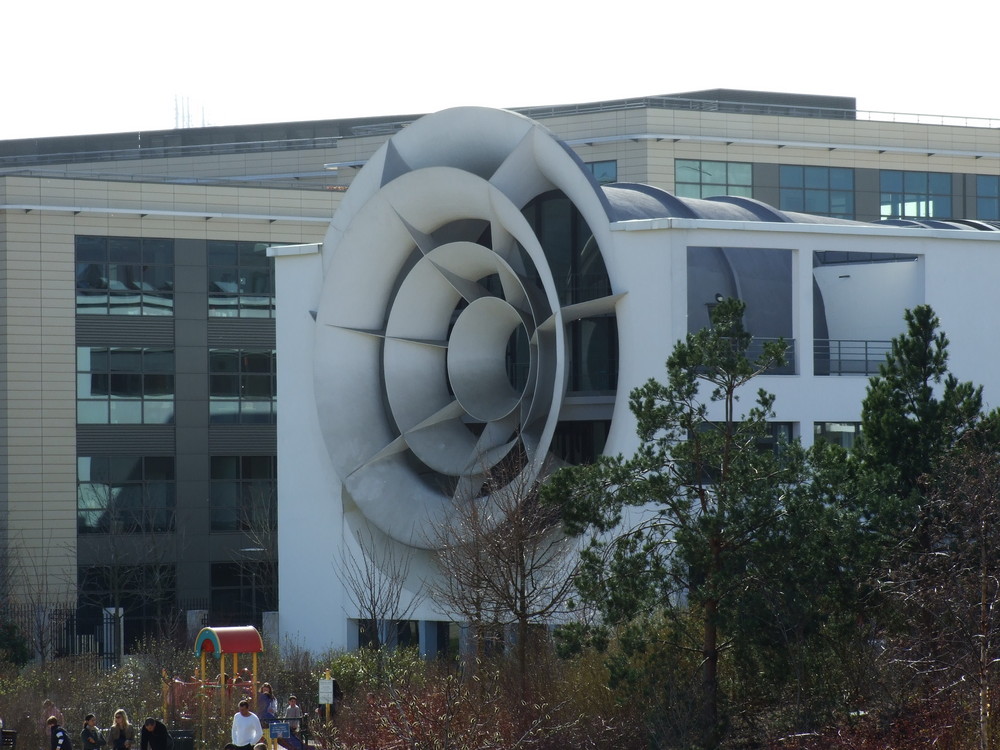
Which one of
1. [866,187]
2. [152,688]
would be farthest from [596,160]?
[152,688]

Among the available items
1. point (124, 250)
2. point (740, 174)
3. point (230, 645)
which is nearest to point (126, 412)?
point (124, 250)

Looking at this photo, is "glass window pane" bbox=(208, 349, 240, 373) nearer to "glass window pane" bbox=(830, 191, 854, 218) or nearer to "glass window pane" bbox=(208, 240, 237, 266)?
"glass window pane" bbox=(208, 240, 237, 266)

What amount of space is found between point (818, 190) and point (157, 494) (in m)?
25.2

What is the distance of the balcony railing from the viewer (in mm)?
31984

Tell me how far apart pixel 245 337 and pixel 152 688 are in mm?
22334

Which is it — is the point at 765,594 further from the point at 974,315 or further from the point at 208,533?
the point at 208,533

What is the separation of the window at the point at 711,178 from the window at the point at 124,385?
1808 centimetres

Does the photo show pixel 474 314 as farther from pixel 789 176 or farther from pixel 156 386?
pixel 789 176

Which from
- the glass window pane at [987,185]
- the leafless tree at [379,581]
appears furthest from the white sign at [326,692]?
the glass window pane at [987,185]

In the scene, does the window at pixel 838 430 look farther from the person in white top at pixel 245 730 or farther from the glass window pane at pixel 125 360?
the glass window pane at pixel 125 360

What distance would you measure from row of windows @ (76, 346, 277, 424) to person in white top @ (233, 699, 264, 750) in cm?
2795

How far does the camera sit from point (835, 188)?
185 feet

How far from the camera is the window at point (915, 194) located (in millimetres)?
57438

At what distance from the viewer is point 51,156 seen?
207ft
